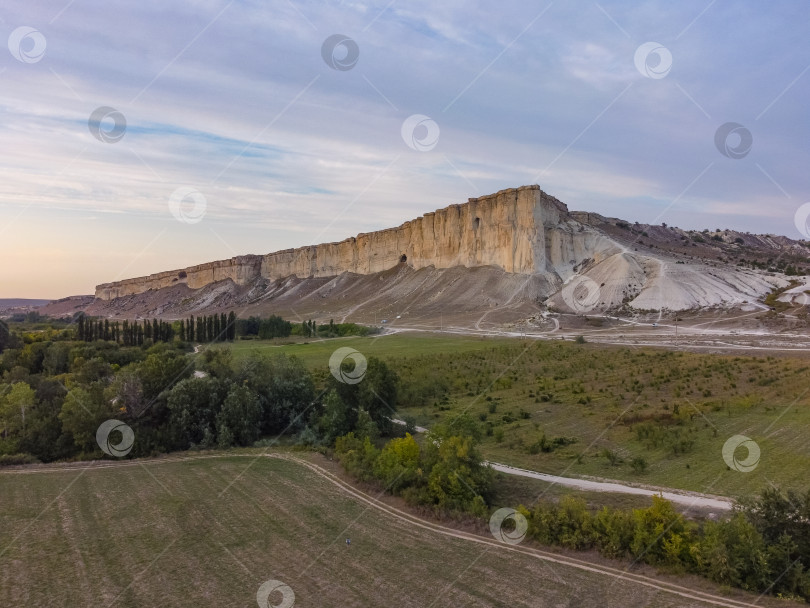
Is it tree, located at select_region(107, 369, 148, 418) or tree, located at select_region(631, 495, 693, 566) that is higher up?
tree, located at select_region(107, 369, 148, 418)

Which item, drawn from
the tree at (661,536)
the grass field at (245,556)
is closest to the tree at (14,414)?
the grass field at (245,556)

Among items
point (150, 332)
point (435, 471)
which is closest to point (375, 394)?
point (435, 471)

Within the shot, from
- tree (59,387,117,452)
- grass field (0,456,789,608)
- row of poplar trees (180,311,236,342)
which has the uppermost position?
row of poplar trees (180,311,236,342)

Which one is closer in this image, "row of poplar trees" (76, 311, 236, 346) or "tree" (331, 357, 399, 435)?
"tree" (331, 357, 399, 435)

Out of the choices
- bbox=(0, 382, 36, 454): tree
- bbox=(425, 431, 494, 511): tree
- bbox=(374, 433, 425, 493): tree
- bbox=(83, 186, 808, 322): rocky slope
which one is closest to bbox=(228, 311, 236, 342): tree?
bbox=(83, 186, 808, 322): rocky slope

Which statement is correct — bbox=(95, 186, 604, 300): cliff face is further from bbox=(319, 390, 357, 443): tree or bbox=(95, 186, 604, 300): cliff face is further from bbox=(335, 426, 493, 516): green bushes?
bbox=(335, 426, 493, 516): green bushes

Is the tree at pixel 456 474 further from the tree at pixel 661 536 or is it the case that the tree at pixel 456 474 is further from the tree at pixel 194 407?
the tree at pixel 194 407

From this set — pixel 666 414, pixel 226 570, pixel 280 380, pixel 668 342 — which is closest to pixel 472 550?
pixel 226 570
